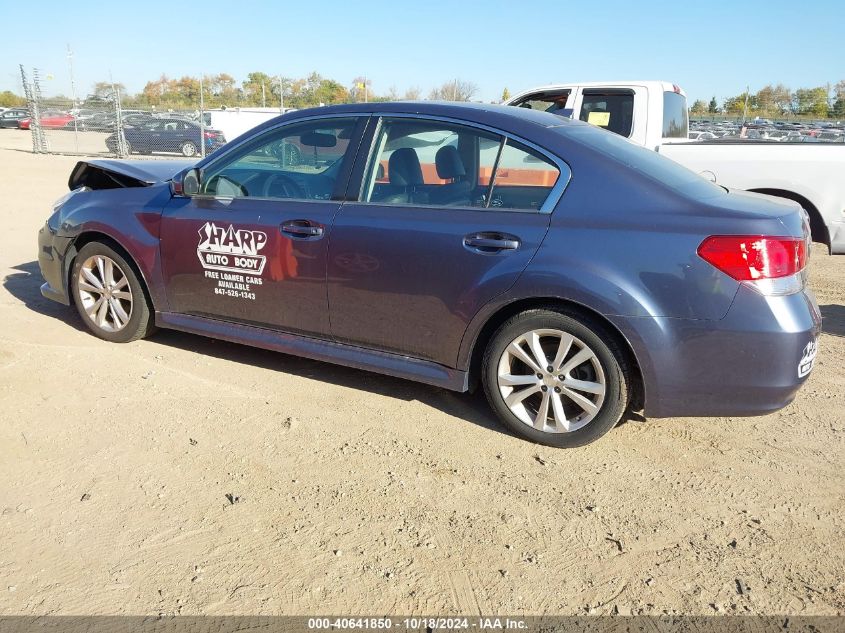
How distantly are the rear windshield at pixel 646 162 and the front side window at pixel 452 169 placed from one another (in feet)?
0.94

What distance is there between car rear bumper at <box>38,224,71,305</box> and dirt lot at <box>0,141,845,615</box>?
778 mm

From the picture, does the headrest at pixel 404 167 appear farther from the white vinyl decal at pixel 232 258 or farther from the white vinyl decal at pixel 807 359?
the white vinyl decal at pixel 807 359

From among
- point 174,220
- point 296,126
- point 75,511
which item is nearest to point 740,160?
point 296,126

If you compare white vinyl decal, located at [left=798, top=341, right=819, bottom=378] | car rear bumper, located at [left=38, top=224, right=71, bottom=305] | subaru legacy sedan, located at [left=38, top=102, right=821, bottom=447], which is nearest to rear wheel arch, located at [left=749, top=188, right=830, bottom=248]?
subaru legacy sedan, located at [left=38, top=102, right=821, bottom=447]

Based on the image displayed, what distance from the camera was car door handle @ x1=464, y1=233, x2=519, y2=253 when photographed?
336cm

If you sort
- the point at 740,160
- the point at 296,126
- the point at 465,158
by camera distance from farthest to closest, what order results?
1. the point at 740,160
2. the point at 296,126
3. the point at 465,158

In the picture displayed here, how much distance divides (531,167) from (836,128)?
68.1 ft

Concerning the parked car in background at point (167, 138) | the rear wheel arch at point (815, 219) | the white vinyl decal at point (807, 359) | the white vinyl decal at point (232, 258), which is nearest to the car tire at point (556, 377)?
the white vinyl decal at point (807, 359)

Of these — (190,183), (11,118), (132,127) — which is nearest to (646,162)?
(190,183)

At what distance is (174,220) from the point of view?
439 cm

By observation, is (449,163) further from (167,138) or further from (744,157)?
(167,138)

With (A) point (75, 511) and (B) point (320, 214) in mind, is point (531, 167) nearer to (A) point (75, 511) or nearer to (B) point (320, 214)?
(B) point (320, 214)

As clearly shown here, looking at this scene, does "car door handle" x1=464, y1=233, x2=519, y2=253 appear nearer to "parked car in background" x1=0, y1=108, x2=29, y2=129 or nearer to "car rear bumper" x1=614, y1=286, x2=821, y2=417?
"car rear bumper" x1=614, y1=286, x2=821, y2=417

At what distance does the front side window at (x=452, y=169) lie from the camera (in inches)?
137
